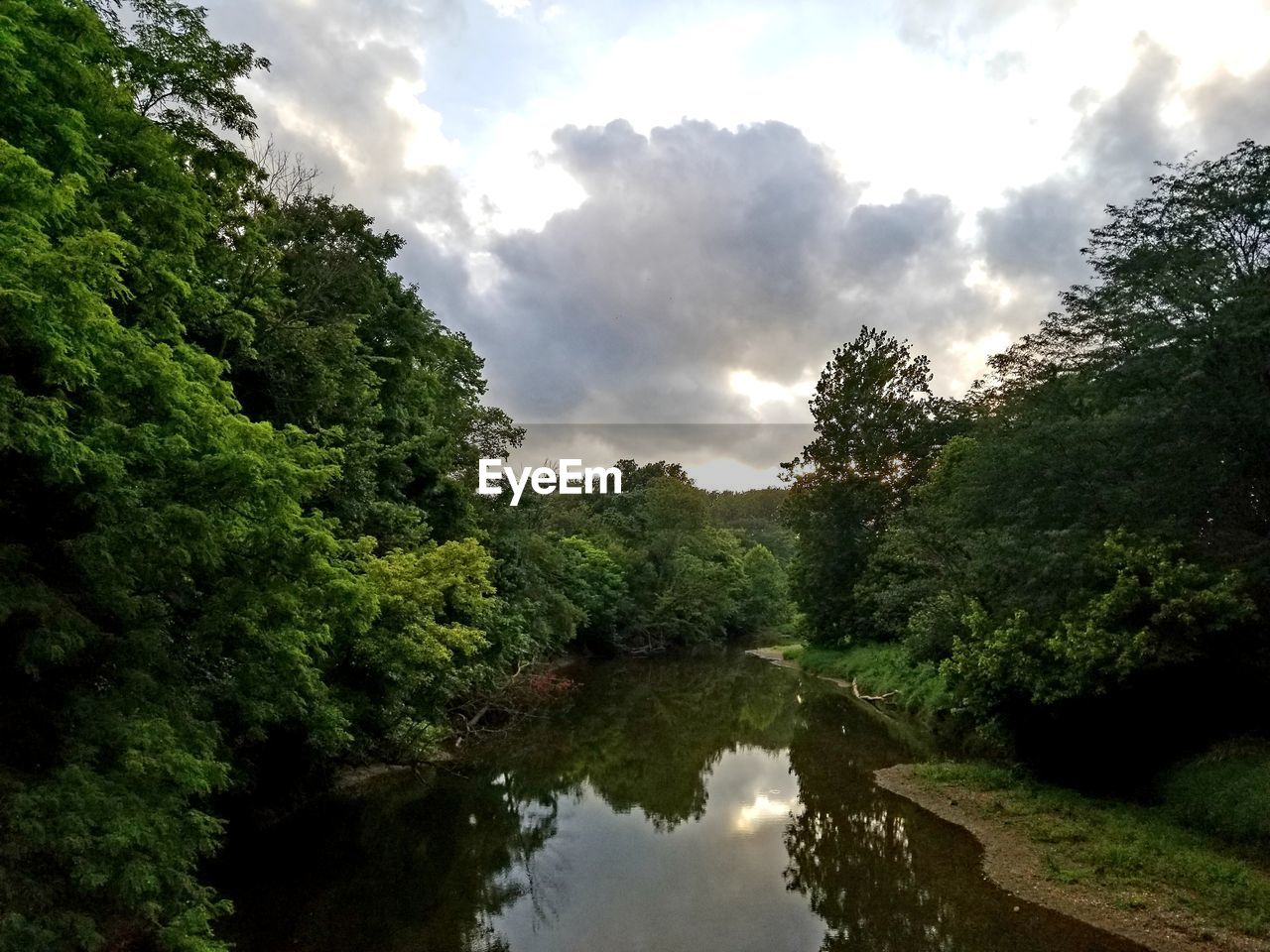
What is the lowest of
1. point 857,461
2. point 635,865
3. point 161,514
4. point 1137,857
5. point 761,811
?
point 635,865

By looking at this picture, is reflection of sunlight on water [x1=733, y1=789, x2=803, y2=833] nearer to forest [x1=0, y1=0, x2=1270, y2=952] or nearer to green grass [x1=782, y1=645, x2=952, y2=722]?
forest [x1=0, y1=0, x2=1270, y2=952]

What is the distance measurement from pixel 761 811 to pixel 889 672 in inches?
627

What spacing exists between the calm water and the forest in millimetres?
2151

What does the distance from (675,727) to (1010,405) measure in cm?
1622

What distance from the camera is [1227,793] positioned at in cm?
1270

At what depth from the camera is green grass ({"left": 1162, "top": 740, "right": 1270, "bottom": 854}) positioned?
11930 mm

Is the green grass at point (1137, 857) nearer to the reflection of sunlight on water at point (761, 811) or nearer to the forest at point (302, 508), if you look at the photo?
the forest at point (302, 508)

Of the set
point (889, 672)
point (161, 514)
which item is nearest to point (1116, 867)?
point (161, 514)

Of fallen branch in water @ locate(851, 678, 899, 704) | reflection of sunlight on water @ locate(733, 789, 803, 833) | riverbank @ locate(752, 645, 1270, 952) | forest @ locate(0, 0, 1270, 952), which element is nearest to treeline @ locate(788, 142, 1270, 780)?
forest @ locate(0, 0, 1270, 952)

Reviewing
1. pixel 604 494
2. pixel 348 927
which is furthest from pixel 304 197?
pixel 604 494

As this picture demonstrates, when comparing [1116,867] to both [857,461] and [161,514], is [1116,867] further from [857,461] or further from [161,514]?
[857,461]

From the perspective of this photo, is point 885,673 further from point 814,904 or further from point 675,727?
point 814,904

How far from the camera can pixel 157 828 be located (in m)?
7.03

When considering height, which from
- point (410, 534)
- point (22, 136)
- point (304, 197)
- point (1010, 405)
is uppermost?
point (304, 197)
